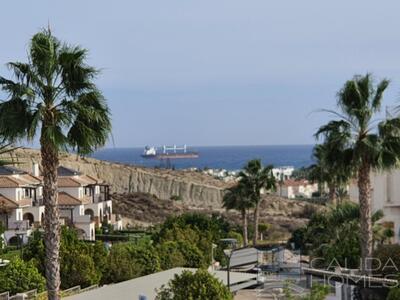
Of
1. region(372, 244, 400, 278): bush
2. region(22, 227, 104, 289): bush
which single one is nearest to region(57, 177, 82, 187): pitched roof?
region(22, 227, 104, 289): bush

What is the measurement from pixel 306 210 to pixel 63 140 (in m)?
65.9

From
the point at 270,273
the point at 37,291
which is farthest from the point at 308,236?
the point at 37,291

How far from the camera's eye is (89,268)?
74.3 feet

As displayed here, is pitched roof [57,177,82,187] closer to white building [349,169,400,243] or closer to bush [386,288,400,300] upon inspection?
white building [349,169,400,243]

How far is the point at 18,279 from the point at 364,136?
1039 cm

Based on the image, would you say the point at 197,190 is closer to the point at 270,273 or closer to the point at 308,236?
the point at 308,236

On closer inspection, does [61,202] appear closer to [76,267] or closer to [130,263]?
Result: [130,263]

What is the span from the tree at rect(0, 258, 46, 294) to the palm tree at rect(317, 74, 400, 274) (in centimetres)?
909

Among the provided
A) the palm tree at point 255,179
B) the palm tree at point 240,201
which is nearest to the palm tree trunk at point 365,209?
the palm tree at point 255,179

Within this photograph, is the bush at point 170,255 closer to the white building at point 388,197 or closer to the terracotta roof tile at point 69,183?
the white building at point 388,197

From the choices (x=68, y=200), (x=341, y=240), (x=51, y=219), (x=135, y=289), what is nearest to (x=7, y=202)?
(x=68, y=200)

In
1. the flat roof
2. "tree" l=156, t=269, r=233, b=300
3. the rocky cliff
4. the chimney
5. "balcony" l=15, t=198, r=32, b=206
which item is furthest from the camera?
the rocky cliff

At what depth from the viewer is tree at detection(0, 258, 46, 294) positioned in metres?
20.6

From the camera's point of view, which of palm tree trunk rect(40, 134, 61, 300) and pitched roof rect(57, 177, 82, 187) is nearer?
palm tree trunk rect(40, 134, 61, 300)
